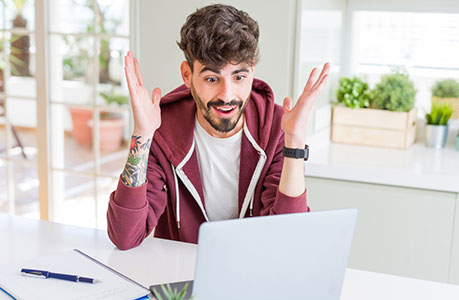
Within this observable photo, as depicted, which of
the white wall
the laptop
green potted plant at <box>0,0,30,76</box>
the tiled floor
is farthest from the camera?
green potted plant at <box>0,0,30,76</box>

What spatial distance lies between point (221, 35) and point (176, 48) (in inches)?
45.1

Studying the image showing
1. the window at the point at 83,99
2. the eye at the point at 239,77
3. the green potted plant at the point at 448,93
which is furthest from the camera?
the window at the point at 83,99

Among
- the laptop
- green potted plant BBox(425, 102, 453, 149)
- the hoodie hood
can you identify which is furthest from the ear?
green potted plant BBox(425, 102, 453, 149)

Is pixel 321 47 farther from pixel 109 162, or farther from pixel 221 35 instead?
pixel 109 162

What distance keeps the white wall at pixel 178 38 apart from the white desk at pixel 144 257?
117 centimetres

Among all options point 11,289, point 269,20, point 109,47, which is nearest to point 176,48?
point 269,20

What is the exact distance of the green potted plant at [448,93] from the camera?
2916mm

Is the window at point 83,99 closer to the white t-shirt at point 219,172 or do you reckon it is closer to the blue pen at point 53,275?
the white t-shirt at point 219,172

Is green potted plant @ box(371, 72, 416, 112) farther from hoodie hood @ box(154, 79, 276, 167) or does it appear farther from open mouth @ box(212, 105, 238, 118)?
open mouth @ box(212, 105, 238, 118)

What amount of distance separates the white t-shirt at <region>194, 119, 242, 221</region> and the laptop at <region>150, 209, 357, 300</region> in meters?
0.70

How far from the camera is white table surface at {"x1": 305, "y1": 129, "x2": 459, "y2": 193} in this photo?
233 centimetres

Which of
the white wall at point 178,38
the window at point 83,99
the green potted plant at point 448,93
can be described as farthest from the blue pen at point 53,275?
the window at point 83,99

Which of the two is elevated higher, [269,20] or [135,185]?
[269,20]

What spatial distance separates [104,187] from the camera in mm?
7605
